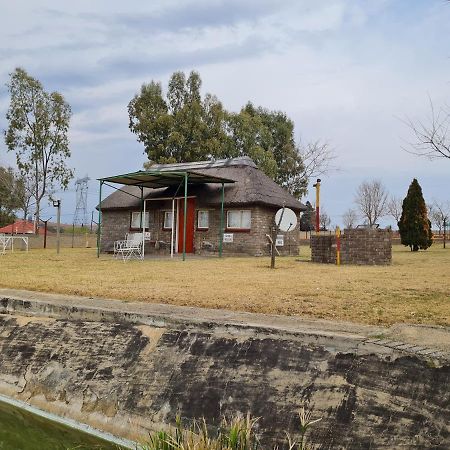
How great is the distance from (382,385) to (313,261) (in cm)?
1370

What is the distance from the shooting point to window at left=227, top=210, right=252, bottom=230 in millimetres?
21188

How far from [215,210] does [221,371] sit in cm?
1745

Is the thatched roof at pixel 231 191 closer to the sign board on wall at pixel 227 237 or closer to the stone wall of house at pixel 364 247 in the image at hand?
the sign board on wall at pixel 227 237

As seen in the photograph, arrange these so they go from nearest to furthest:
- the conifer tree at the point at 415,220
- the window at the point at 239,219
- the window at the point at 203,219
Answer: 1. the window at the point at 239,219
2. the window at the point at 203,219
3. the conifer tree at the point at 415,220

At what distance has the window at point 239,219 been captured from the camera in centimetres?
2119

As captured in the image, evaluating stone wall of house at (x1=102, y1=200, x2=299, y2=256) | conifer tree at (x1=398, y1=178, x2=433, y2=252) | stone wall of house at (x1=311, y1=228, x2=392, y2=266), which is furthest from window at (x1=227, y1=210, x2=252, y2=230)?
conifer tree at (x1=398, y1=178, x2=433, y2=252)

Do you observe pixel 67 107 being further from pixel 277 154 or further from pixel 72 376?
pixel 72 376

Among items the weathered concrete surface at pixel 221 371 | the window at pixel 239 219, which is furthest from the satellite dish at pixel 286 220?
the weathered concrete surface at pixel 221 371

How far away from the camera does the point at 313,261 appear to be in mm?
→ 17219

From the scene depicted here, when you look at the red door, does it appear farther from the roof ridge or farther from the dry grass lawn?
the dry grass lawn

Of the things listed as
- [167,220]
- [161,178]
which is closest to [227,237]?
[167,220]

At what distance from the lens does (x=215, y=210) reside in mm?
21781

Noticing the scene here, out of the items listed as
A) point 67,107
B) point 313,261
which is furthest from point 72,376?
point 67,107

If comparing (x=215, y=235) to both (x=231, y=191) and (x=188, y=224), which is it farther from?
(x=231, y=191)
